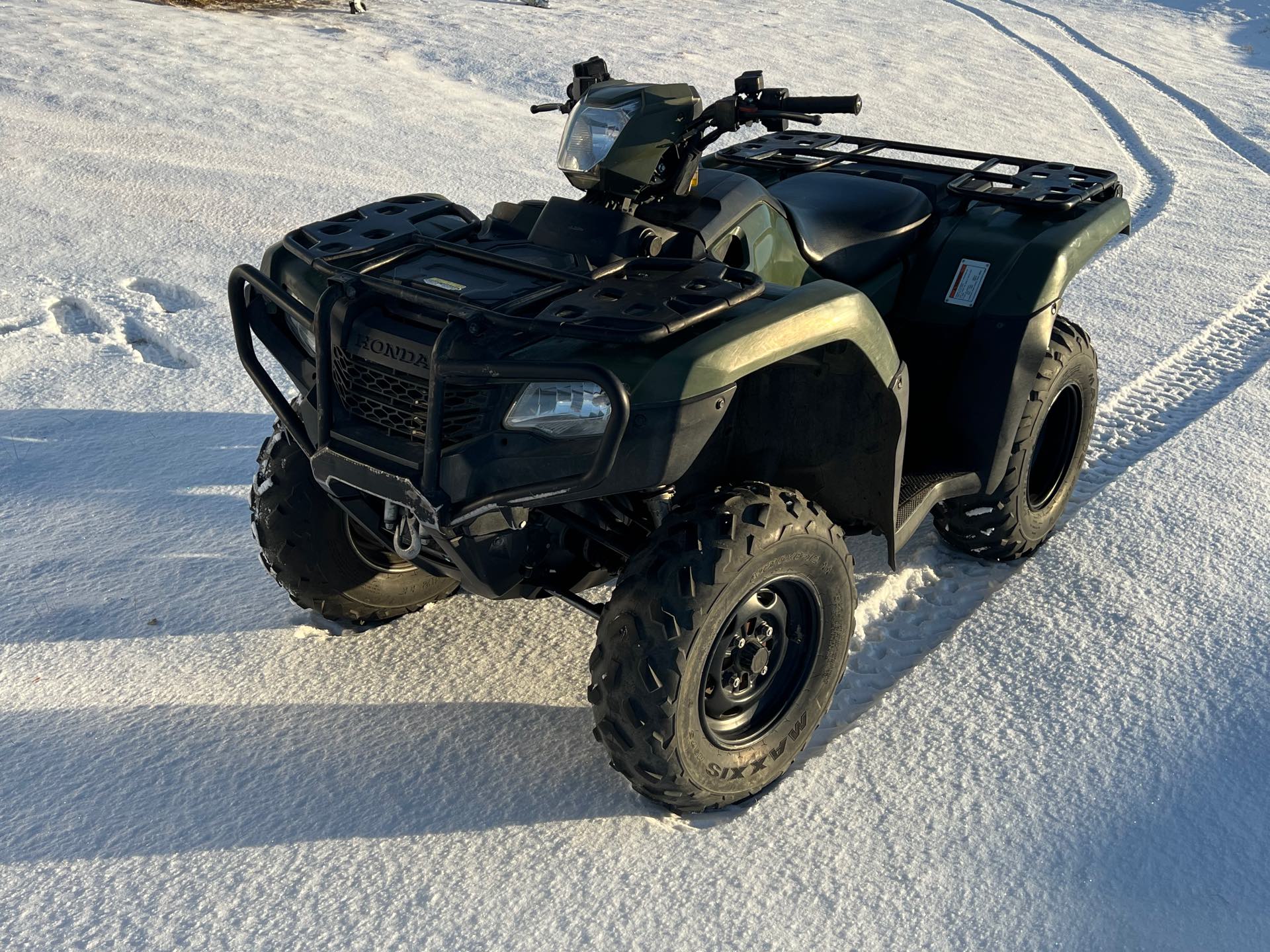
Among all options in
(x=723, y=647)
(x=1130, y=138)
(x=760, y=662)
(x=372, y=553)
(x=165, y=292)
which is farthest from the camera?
(x=1130, y=138)

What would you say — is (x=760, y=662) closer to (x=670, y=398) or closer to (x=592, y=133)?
(x=670, y=398)

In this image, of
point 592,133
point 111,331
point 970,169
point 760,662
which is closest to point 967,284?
point 970,169

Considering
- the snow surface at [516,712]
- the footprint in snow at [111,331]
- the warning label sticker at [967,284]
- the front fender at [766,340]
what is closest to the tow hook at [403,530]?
the snow surface at [516,712]

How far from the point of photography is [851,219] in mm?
3232

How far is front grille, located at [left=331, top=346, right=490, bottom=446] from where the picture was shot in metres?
2.23

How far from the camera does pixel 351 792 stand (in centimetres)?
253

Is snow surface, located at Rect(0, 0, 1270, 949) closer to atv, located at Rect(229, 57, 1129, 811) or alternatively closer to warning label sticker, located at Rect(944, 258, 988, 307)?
atv, located at Rect(229, 57, 1129, 811)

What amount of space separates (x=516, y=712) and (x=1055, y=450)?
200 centimetres

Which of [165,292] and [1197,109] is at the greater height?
[1197,109]

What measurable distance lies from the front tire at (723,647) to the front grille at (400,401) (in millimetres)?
447

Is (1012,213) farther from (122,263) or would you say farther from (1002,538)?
(122,263)

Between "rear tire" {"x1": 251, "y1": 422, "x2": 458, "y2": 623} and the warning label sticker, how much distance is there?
1678 mm

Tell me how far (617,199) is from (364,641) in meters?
1.35

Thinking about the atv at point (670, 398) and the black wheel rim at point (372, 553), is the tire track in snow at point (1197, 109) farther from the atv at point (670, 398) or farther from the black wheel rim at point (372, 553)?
the black wheel rim at point (372, 553)
